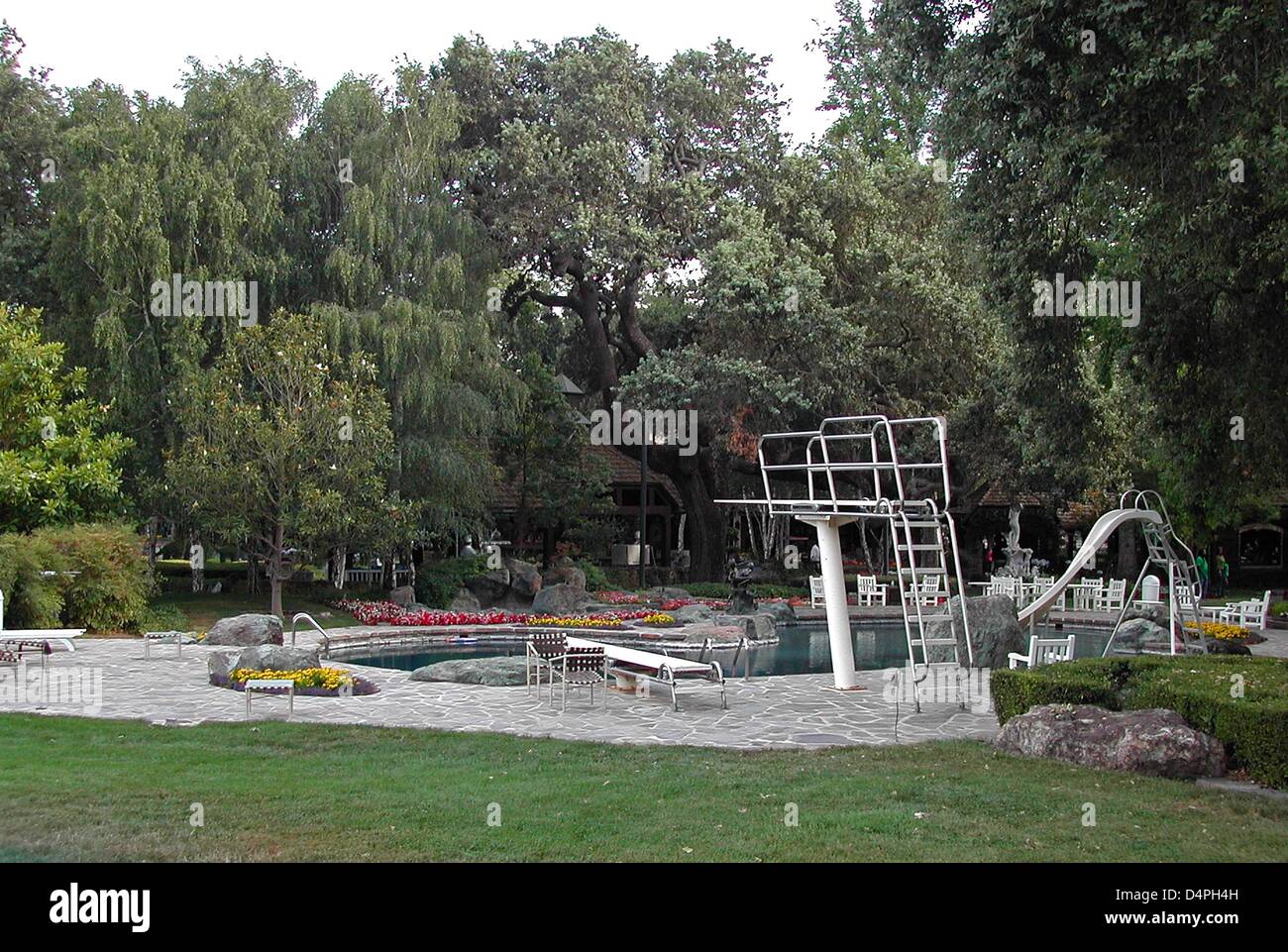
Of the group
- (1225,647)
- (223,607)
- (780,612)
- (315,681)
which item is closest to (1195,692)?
(1225,647)

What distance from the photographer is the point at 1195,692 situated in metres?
9.95

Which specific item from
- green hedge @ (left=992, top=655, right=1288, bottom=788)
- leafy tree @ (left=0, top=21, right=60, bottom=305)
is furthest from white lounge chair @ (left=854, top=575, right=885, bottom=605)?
leafy tree @ (left=0, top=21, right=60, bottom=305)

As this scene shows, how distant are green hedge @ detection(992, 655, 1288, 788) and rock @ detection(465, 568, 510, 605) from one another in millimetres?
18057

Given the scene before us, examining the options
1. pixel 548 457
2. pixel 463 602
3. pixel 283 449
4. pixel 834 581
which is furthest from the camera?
pixel 548 457

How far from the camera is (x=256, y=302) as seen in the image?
2481 cm

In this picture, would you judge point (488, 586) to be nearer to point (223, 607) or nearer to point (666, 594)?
point (666, 594)

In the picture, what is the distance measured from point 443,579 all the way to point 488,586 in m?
1.23

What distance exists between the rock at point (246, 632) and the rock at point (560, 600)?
26.5 feet

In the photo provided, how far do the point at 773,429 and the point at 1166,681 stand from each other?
1812cm

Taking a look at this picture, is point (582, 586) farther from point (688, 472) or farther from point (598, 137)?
point (598, 137)

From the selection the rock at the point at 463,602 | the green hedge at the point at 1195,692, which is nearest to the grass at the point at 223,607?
the rock at the point at 463,602

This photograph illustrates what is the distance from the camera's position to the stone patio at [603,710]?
11.4 m

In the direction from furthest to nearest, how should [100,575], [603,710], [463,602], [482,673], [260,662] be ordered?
[463,602] → [100,575] → [482,673] → [260,662] → [603,710]

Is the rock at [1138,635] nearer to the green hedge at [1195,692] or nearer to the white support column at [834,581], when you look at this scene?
the green hedge at [1195,692]
